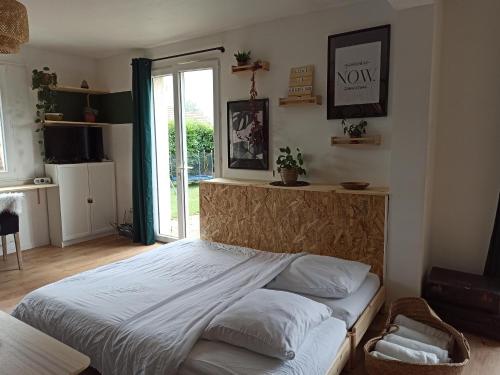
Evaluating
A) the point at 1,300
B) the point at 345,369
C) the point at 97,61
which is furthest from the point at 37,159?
the point at 345,369

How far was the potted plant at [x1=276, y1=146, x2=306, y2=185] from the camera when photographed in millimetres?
3264

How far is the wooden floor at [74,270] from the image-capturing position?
221 centimetres

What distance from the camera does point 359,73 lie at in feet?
9.87

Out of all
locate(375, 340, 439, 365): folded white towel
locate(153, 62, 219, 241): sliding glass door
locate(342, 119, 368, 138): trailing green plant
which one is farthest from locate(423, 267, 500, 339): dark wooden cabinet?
locate(153, 62, 219, 241): sliding glass door

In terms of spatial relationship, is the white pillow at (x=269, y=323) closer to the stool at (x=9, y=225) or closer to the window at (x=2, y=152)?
the stool at (x=9, y=225)

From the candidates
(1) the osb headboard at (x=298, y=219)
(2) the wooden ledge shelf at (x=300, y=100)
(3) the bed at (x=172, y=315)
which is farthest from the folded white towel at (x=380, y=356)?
(2) the wooden ledge shelf at (x=300, y=100)

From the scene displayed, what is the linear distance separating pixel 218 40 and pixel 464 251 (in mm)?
3082

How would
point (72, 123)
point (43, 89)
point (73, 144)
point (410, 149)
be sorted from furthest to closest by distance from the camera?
point (73, 144)
point (72, 123)
point (43, 89)
point (410, 149)

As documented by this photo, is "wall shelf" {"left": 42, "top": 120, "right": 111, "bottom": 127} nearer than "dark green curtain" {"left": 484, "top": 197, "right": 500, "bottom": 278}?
No

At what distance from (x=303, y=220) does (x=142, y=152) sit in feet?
7.85

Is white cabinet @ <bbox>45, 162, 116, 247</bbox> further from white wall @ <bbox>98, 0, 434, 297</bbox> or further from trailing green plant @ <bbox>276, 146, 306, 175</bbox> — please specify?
trailing green plant @ <bbox>276, 146, 306, 175</bbox>

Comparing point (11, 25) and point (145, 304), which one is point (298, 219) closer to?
point (145, 304)

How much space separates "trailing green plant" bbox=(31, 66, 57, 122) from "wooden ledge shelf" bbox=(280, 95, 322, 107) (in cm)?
302

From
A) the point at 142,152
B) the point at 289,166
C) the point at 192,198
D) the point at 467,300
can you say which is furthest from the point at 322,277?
the point at 142,152
